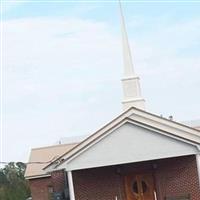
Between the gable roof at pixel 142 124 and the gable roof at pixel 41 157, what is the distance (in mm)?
6763

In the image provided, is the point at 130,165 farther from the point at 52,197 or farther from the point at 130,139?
the point at 52,197

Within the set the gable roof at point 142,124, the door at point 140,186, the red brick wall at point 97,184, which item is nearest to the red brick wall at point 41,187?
the red brick wall at point 97,184

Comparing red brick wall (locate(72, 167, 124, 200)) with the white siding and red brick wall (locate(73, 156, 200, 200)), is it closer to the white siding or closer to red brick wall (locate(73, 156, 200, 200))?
red brick wall (locate(73, 156, 200, 200))

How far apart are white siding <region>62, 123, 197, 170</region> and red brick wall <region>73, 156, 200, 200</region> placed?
2.28 metres

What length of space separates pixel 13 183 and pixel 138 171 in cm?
6917

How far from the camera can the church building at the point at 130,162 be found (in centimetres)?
2684

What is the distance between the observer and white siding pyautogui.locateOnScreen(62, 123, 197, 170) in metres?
26.8

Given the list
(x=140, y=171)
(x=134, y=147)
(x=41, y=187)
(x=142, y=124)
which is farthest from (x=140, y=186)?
(x=41, y=187)

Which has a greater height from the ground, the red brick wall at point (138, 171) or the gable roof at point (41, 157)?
the gable roof at point (41, 157)

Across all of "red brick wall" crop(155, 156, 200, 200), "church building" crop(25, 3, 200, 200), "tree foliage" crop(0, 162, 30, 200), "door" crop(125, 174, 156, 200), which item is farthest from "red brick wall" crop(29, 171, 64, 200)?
"tree foliage" crop(0, 162, 30, 200)

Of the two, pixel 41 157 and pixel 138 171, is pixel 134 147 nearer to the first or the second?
pixel 138 171

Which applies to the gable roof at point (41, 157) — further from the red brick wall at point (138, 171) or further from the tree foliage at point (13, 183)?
the tree foliage at point (13, 183)

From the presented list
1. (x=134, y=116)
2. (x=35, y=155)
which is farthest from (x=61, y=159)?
(x=35, y=155)

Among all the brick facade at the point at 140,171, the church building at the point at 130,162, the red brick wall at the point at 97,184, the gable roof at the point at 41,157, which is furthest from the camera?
the gable roof at the point at 41,157
